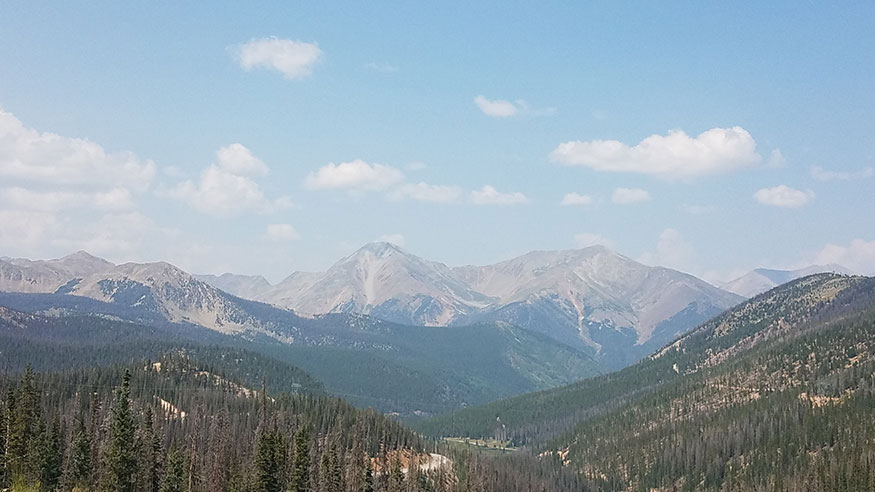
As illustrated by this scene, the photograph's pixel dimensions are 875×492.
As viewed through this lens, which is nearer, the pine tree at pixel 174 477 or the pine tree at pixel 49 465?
the pine tree at pixel 174 477

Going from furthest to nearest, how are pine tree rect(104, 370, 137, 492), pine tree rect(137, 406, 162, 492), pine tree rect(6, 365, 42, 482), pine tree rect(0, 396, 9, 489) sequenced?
pine tree rect(137, 406, 162, 492)
pine tree rect(6, 365, 42, 482)
pine tree rect(0, 396, 9, 489)
pine tree rect(104, 370, 137, 492)

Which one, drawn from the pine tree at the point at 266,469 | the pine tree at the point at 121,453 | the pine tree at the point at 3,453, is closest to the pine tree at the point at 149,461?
the pine tree at the point at 266,469

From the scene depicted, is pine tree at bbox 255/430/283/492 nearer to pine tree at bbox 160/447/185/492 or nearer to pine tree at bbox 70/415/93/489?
pine tree at bbox 160/447/185/492

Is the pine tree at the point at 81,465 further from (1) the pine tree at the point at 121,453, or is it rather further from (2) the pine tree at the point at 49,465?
(1) the pine tree at the point at 121,453

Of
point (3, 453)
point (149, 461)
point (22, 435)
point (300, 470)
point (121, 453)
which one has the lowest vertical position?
point (149, 461)

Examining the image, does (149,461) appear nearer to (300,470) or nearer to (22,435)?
(22,435)

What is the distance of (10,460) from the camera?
111938 millimetres

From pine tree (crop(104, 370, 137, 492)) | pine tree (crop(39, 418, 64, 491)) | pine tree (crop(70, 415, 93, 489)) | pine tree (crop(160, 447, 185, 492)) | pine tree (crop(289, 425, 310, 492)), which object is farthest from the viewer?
pine tree (crop(289, 425, 310, 492))

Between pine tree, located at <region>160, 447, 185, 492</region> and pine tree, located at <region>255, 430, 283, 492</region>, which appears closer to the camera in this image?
pine tree, located at <region>160, 447, 185, 492</region>

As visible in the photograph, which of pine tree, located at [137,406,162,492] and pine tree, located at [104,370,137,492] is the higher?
pine tree, located at [104,370,137,492]

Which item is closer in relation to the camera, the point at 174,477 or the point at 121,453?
the point at 121,453

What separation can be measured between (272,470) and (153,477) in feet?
62.1

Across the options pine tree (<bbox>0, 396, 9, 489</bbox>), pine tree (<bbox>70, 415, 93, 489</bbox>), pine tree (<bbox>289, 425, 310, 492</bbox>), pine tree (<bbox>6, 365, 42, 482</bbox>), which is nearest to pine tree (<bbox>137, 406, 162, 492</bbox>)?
pine tree (<bbox>70, 415, 93, 489</bbox>)

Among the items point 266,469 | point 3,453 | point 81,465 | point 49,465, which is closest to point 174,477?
point 266,469
